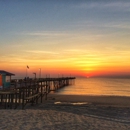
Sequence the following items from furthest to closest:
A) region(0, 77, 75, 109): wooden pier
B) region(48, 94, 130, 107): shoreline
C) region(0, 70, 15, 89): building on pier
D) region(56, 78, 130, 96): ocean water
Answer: region(56, 78, 130, 96): ocean water < region(0, 70, 15, 89): building on pier < region(48, 94, 130, 107): shoreline < region(0, 77, 75, 109): wooden pier

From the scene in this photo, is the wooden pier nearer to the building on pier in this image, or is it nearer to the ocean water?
the building on pier

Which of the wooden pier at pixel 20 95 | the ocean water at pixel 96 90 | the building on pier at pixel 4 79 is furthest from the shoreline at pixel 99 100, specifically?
the ocean water at pixel 96 90

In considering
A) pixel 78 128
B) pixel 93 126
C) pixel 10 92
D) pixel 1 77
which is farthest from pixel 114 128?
pixel 1 77

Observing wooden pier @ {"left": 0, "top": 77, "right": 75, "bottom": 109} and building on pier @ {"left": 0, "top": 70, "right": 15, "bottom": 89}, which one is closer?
wooden pier @ {"left": 0, "top": 77, "right": 75, "bottom": 109}

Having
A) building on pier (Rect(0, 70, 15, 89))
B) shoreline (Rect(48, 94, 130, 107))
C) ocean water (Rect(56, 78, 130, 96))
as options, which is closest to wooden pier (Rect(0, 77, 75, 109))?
building on pier (Rect(0, 70, 15, 89))

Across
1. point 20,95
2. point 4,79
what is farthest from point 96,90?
point 20,95

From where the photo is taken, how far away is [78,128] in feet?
38.8

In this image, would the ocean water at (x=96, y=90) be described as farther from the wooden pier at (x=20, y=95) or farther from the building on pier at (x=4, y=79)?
the building on pier at (x=4, y=79)

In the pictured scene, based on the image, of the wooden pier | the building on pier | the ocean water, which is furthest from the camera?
the ocean water

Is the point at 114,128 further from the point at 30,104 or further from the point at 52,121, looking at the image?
the point at 30,104

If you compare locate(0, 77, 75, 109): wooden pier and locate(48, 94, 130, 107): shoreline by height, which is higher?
locate(0, 77, 75, 109): wooden pier

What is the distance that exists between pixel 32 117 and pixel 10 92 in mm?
8316

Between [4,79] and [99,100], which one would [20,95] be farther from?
[99,100]

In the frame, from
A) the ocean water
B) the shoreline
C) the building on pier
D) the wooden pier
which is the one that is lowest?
the ocean water
